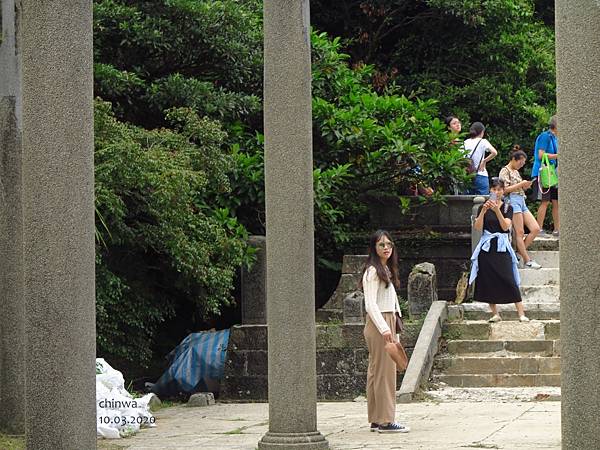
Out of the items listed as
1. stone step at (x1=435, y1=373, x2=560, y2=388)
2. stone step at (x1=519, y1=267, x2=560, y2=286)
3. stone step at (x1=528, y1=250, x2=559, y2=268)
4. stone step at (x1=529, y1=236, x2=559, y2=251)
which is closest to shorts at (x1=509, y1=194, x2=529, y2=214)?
stone step at (x1=519, y1=267, x2=560, y2=286)

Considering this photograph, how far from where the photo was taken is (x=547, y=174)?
1730 centimetres

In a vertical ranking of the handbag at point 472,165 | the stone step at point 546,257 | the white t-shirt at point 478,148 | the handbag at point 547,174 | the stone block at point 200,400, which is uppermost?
the white t-shirt at point 478,148

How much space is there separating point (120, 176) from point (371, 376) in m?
4.56

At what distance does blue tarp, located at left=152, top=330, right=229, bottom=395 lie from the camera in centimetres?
1606

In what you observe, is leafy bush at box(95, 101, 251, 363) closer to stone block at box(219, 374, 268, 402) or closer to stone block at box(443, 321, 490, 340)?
stone block at box(219, 374, 268, 402)

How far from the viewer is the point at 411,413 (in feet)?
41.4

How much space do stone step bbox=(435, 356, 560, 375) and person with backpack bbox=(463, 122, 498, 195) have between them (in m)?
4.82

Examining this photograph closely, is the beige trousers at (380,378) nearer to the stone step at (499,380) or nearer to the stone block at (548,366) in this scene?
the stone step at (499,380)

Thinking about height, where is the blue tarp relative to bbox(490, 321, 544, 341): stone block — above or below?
below

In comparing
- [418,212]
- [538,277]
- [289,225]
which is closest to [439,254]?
[418,212]

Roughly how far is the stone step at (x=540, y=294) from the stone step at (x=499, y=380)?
221 centimetres

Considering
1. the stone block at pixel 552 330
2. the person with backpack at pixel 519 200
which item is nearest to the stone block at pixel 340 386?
the stone block at pixel 552 330

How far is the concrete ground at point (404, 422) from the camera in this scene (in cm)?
1012

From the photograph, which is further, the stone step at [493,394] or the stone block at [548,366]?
the stone block at [548,366]
